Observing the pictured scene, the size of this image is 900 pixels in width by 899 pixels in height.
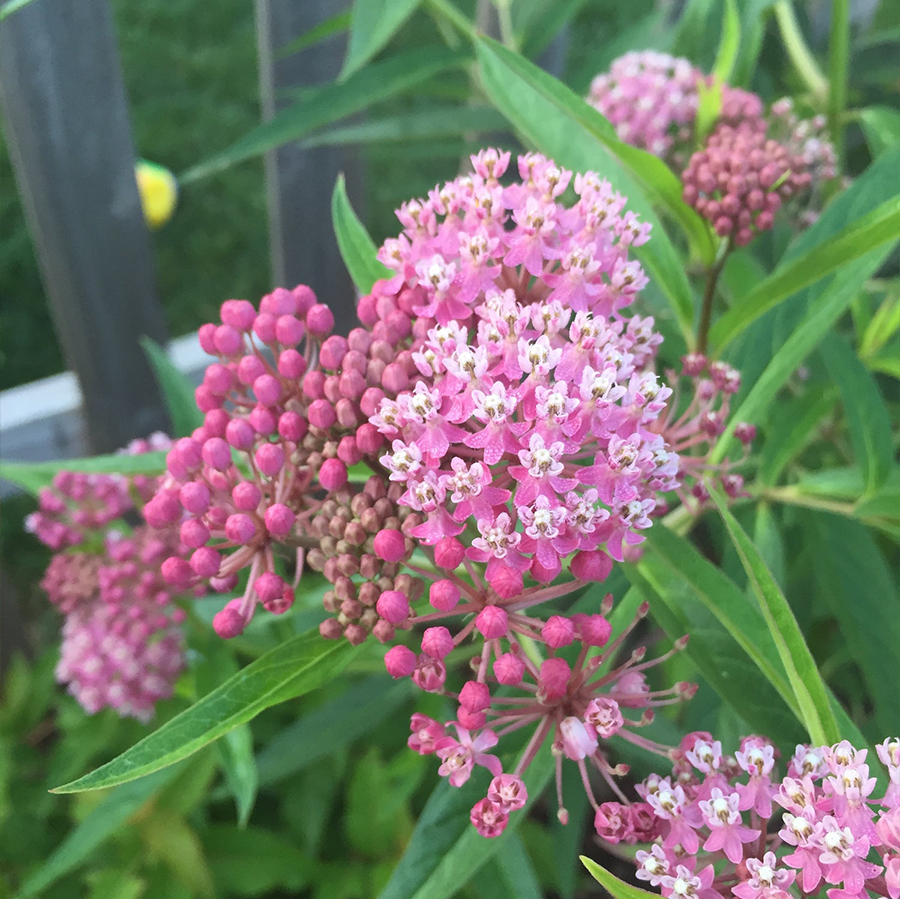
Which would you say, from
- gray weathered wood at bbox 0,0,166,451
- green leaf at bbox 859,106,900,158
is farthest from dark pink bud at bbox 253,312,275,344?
gray weathered wood at bbox 0,0,166,451

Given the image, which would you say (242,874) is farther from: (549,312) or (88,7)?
(88,7)

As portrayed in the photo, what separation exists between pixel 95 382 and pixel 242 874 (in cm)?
111

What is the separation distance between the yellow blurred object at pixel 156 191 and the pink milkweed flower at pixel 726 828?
2625 millimetres

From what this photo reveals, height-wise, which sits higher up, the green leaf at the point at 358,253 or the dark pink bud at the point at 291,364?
the green leaf at the point at 358,253

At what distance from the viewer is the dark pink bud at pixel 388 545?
65cm

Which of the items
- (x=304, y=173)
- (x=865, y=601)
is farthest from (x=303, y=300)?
(x=304, y=173)

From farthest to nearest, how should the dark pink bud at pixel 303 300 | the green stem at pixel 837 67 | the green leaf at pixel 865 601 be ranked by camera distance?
the green stem at pixel 837 67 → the green leaf at pixel 865 601 → the dark pink bud at pixel 303 300

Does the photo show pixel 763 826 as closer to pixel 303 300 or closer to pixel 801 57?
pixel 303 300

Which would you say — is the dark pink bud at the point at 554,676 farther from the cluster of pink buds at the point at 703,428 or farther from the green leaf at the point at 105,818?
the green leaf at the point at 105,818

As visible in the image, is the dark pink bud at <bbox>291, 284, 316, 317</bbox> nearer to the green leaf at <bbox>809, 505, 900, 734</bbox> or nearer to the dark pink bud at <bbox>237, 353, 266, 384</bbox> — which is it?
the dark pink bud at <bbox>237, 353, 266, 384</bbox>

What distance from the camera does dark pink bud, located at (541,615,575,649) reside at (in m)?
0.61

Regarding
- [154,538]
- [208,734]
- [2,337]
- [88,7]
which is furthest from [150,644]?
[2,337]

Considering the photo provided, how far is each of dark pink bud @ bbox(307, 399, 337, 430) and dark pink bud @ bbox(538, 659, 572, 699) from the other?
261 millimetres

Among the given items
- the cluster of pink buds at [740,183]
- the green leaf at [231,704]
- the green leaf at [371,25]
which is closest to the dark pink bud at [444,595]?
the green leaf at [231,704]
